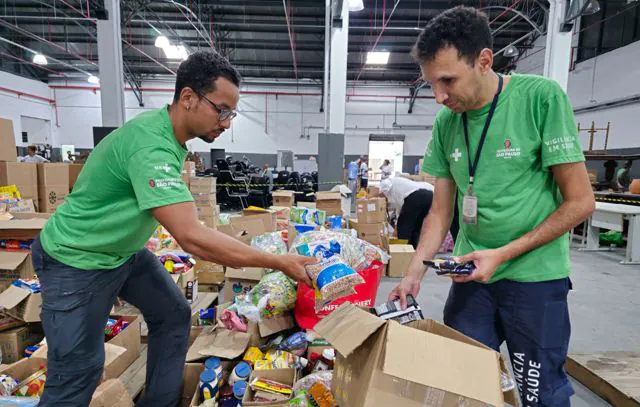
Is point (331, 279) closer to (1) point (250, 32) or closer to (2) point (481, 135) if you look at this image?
(2) point (481, 135)

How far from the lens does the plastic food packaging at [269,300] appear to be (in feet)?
6.28

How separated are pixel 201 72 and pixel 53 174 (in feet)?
13.6

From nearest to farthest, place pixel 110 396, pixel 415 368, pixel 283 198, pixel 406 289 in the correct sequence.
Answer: pixel 415 368 < pixel 406 289 < pixel 110 396 < pixel 283 198

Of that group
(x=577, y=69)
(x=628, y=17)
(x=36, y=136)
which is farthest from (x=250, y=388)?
(x=36, y=136)

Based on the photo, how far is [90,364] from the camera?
3.70 ft

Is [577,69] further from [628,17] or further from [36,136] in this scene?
[36,136]

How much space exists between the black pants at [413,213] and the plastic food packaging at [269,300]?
7.25 ft

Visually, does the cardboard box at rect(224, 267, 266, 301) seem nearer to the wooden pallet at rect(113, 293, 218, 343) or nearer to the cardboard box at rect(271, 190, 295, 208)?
the wooden pallet at rect(113, 293, 218, 343)

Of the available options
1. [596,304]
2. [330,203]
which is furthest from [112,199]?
[330,203]

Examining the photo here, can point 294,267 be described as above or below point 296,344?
above

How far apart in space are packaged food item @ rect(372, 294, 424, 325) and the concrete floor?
1.51 metres

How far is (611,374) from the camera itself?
72.8 inches

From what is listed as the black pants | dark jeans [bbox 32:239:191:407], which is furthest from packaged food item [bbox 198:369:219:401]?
the black pants

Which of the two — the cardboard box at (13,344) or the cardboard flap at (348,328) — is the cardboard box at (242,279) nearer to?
the cardboard box at (13,344)
